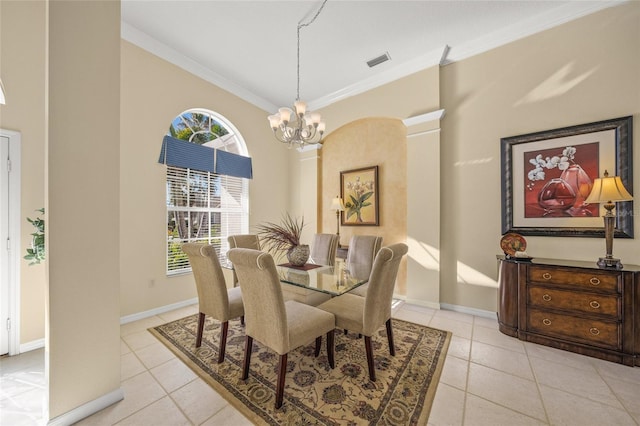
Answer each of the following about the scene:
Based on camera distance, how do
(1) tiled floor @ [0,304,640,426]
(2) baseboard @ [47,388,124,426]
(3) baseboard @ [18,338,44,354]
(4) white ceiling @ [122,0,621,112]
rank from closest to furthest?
(2) baseboard @ [47,388,124,426] < (1) tiled floor @ [0,304,640,426] < (3) baseboard @ [18,338,44,354] < (4) white ceiling @ [122,0,621,112]

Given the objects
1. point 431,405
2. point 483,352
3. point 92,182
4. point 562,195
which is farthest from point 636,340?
point 92,182

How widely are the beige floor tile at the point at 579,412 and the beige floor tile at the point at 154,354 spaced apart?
2891 millimetres

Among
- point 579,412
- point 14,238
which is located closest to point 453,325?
point 579,412

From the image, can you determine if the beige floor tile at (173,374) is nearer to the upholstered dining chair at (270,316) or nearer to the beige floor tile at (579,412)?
the upholstered dining chair at (270,316)

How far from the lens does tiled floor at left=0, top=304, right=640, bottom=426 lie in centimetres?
154

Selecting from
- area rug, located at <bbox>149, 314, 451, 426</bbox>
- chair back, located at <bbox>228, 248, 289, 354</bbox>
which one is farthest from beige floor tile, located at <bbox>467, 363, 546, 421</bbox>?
chair back, located at <bbox>228, 248, 289, 354</bbox>

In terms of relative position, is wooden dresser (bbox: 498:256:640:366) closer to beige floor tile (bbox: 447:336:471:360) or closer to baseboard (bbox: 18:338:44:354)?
beige floor tile (bbox: 447:336:471:360)

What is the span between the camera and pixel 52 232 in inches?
55.9

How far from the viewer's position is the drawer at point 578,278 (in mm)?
2133

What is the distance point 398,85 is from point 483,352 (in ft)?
11.6

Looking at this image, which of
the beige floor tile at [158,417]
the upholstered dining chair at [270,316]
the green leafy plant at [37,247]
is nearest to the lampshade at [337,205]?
the upholstered dining chair at [270,316]

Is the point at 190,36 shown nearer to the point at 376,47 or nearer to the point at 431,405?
the point at 376,47

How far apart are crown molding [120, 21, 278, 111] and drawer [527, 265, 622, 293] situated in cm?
460

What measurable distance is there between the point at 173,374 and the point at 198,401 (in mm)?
449
